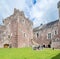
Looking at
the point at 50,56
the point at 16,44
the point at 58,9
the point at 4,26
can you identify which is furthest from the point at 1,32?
the point at 50,56

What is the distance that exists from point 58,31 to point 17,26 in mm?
12187

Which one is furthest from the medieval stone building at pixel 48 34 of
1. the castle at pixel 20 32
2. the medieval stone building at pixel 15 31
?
the medieval stone building at pixel 15 31

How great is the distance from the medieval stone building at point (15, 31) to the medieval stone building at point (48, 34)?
5.71 metres

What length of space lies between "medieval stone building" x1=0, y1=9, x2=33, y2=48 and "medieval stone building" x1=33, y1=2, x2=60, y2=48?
18.7 ft

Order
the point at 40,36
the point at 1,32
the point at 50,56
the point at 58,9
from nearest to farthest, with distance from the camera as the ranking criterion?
the point at 50,56
the point at 1,32
the point at 58,9
the point at 40,36

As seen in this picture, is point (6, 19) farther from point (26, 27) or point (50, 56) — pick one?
point (50, 56)

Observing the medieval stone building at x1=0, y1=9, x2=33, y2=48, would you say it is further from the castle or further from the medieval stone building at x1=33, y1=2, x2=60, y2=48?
the medieval stone building at x1=33, y1=2, x2=60, y2=48

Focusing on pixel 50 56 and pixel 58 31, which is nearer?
pixel 50 56

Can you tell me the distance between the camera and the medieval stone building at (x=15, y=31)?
154 ft

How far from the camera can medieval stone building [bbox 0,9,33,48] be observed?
154 ft

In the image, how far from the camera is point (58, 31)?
157ft

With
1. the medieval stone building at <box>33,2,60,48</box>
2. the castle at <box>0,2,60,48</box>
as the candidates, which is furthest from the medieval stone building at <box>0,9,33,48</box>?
the medieval stone building at <box>33,2,60,48</box>

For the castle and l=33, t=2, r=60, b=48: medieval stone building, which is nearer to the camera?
the castle

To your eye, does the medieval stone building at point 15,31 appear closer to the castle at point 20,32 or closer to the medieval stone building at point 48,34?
the castle at point 20,32
